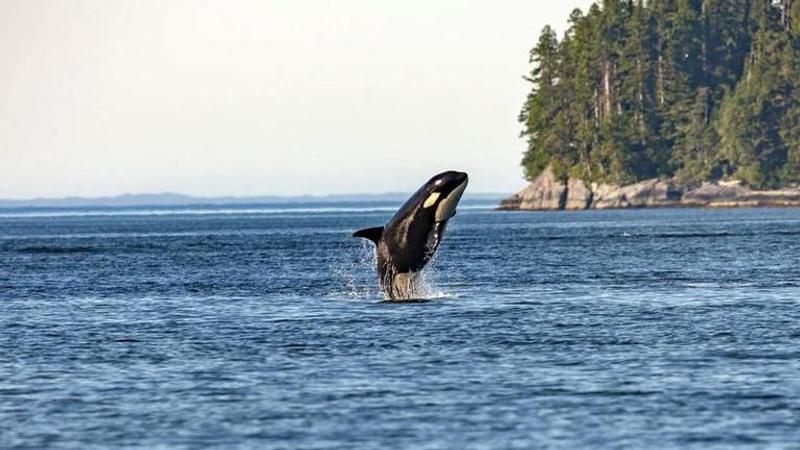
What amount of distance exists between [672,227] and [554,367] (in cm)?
10394

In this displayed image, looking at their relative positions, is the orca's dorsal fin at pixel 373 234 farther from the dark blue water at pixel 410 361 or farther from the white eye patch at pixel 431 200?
the dark blue water at pixel 410 361

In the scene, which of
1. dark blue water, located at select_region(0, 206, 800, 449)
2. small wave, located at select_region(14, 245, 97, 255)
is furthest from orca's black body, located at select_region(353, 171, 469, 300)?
small wave, located at select_region(14, 245, 97, 255)

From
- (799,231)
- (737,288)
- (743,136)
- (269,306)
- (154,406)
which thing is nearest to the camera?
(154,406)

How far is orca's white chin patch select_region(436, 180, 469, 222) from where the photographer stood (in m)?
44.2

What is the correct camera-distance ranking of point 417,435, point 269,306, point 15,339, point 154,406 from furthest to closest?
point 269,306, point 15,339, point 154,406, point 417,435

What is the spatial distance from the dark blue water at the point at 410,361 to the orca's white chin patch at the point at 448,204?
2.71m

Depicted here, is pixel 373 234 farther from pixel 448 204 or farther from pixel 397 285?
pixel 397 285

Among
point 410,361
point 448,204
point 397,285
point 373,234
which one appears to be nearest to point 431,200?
point 448,204

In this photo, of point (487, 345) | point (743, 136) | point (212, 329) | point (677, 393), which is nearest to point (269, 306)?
point (212, 329)

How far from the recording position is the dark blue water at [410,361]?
2652 cm

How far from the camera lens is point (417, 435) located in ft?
85.1

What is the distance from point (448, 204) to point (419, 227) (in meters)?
1.11

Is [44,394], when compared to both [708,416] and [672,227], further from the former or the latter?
[672,227]

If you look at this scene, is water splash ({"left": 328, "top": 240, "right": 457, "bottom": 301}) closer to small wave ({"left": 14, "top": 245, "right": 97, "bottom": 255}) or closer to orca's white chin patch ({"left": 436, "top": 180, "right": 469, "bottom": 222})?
orca's white chin patch ({"left": 436, "top": 180, "right": 469, "bottom": 222})
